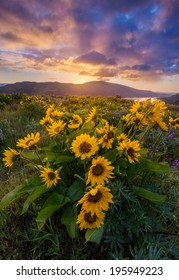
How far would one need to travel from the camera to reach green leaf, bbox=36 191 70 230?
2.09 meters

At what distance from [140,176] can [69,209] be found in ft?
2.55

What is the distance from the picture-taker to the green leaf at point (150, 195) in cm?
215

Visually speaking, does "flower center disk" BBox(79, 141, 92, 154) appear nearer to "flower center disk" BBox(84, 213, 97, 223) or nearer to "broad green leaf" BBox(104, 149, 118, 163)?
"broad green leaf" BBox(104, 149, 118, 163)

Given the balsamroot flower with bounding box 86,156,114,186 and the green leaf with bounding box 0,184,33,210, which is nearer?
the balsamroot flower with bounding box 86,156,114,186

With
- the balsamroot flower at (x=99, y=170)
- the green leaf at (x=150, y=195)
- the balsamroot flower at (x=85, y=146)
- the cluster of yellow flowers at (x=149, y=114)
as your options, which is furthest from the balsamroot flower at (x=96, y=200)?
the cluster of yellow flowers at (x=149, y=114)

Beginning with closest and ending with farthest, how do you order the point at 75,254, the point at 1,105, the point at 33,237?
the point at 75,254 → the point at 33,237 → the point at 1,105

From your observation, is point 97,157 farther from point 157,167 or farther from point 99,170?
point 157,167

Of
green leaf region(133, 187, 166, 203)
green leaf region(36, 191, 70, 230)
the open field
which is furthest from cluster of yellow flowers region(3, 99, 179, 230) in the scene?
green leaf region(133, 187, 166, 203)

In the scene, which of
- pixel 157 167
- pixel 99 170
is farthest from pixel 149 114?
pixel 99 170

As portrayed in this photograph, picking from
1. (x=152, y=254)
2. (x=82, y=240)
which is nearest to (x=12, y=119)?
(x=82, y=240)

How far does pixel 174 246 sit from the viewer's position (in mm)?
2145

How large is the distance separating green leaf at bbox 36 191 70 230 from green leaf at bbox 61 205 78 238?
82 mm

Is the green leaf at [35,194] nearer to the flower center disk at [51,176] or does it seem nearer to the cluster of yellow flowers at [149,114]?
the flower center disk at [51,176]
